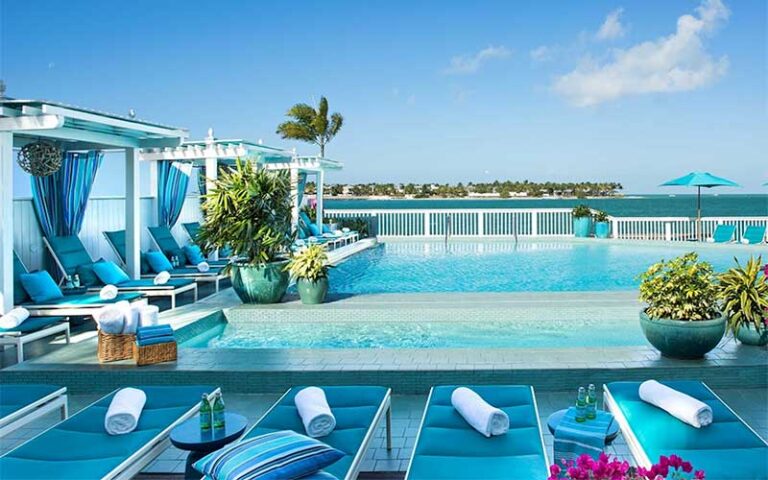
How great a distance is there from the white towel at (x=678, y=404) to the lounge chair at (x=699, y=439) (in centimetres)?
3

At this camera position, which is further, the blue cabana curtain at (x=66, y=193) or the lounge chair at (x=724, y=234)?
the lounge chair at (x=724, y=234)

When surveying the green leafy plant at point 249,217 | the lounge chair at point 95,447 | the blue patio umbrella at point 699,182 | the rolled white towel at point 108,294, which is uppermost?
the blue patio umbrella at point 699,182

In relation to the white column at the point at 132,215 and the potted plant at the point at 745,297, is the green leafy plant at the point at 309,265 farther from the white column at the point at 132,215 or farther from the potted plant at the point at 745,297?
the potted plant at the point at 745,297

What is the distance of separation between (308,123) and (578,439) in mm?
23743

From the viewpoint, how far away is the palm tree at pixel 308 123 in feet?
84.2

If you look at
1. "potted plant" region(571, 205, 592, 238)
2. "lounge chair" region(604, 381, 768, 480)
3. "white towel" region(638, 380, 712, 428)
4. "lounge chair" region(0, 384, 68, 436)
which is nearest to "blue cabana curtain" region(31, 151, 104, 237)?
"lounge chair" region(0, 384, 68, 436)

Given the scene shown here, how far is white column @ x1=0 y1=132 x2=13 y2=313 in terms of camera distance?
21.1 feet

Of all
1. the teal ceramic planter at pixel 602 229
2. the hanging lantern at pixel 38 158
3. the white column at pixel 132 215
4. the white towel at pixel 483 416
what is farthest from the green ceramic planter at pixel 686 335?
the teal ceramic planter at pixel 602 229

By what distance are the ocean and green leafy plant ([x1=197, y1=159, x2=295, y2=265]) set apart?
4234cm

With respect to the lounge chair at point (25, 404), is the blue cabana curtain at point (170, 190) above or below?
above

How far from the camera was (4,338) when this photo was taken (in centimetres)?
564

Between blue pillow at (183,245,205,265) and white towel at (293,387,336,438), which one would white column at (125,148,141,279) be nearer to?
blue pillow at (183,245,205,265)

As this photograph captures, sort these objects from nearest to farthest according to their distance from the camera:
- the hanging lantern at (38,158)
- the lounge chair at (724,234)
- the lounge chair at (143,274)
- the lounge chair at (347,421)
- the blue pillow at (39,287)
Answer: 1. the lounge chair at (347,421)
2. the blue pillow at (39,287)
3. the hanging lantern at (38,158)
4. the lounge chair at (143,274)
5. the lounge chair at (724,234)

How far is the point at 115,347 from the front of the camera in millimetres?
5332
